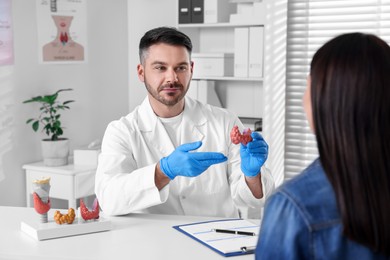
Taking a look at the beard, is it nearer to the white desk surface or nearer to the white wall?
the white desk surface

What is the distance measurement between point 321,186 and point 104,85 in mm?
3137

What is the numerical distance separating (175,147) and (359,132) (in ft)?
4.63

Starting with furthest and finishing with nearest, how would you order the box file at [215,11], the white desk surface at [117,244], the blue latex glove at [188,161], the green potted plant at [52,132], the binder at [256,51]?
the box file at [215,11] < the binder at [256,51] < the green potted plant at [52,132] < the blue latex glove at [188,161] < the white desk surface at [117,244]

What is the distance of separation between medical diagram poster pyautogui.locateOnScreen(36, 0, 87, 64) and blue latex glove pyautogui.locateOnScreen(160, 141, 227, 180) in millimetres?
1880

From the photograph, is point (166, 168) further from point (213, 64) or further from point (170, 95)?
point (213, 64)

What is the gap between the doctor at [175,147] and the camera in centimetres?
193

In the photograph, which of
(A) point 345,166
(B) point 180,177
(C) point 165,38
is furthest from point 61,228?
(A) point 345,166

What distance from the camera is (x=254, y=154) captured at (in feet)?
6.10

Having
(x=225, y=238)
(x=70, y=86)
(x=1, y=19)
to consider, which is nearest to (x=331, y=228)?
(x=225, y=238)

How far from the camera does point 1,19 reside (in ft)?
10.1

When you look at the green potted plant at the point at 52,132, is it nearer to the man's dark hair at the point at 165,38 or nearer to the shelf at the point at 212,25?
the shelf at the point at 212,25

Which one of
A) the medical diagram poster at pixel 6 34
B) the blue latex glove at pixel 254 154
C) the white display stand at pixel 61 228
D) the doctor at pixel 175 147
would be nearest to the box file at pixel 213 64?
the medical diagram poster at pixel 6 34

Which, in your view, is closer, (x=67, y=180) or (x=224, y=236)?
(x=224, y=236)

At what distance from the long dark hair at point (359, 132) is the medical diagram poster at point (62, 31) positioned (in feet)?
9.32
